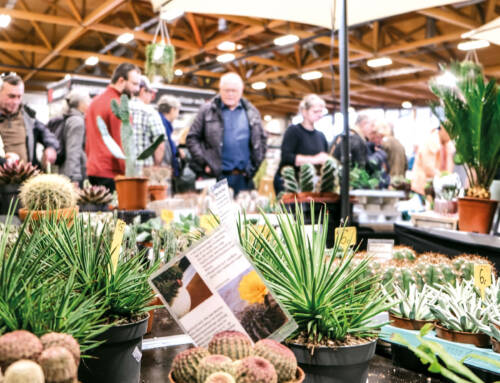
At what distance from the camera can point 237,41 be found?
12.9m

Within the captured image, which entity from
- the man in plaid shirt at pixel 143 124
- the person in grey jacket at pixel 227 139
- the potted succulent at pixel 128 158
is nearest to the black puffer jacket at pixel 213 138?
the person in grey jacket at pixel 227 139

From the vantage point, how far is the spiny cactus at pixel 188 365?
0.69 m

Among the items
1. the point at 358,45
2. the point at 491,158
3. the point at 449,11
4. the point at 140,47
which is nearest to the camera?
the point at 491,158

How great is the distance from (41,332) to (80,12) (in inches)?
408

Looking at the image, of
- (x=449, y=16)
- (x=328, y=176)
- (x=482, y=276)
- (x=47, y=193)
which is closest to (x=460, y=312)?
(x=482, y=276)

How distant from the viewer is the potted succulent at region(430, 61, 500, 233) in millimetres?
2355

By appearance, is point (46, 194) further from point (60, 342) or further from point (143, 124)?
point (143, 124)

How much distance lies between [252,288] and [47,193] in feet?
4.32

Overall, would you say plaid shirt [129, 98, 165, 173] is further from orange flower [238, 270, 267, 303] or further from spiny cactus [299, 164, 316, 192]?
orange flower [238, 270, 267, 303]

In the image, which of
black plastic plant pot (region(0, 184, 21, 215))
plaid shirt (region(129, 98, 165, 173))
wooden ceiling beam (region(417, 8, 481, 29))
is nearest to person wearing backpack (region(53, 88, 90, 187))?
plaid shirt (region(129, 98, 165, 173))

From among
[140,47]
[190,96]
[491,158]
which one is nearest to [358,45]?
[190,96]

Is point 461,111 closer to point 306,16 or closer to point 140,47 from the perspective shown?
point 306,16

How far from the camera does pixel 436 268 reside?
1.61m

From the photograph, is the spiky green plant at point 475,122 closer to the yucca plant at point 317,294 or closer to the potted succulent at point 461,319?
the potted succulent at point 461,319
